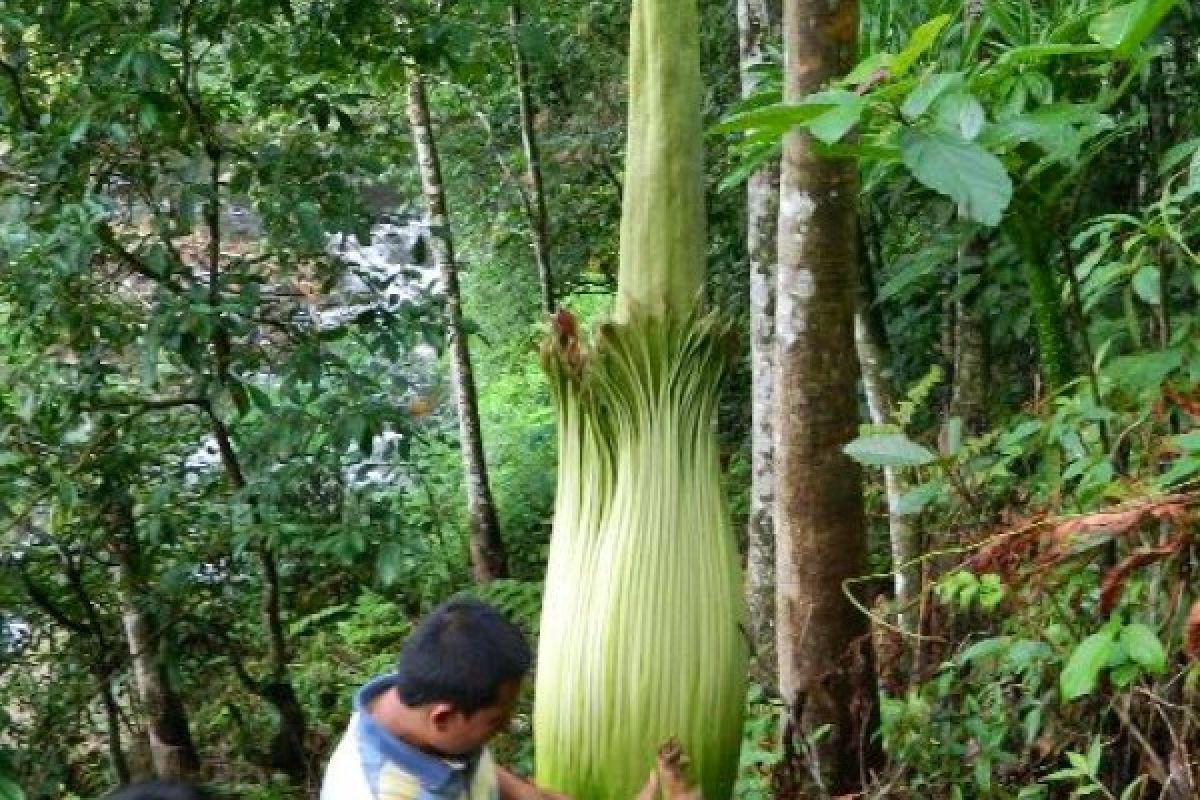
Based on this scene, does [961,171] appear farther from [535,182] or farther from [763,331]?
[535,182]

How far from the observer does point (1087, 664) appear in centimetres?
139

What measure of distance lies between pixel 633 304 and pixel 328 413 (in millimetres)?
1185

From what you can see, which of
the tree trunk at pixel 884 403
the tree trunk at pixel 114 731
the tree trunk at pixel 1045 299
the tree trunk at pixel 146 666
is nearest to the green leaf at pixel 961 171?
the tree trunk at pixel 1045 299

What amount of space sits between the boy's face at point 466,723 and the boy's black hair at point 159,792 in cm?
40

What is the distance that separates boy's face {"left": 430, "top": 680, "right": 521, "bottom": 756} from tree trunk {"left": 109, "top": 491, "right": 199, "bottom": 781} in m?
1.84

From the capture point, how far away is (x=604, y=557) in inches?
68.6

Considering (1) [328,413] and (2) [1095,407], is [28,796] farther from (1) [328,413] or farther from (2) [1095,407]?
(2) [1095,407]

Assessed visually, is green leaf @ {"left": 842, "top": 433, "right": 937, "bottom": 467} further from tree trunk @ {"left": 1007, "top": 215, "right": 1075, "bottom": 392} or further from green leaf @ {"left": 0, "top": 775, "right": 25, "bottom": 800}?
green leaf @ {"left": 0, "top": 775, "right": 25, "bottom": 800}

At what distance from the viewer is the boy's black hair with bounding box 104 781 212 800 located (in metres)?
1.30

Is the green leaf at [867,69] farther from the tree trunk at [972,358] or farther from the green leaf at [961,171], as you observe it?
the tree trunk at [972,358]

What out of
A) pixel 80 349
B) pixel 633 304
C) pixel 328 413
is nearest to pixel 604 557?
pixel 633 304

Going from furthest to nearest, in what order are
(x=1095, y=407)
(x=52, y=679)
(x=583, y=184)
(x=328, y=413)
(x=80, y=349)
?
(x=583, y=184) → (x=52, y=679) → (x=80, y=349) → (x=328, y=413) → (x=1095, y=407)

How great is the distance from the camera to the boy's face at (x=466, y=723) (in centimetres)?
170

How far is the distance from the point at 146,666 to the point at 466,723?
7.21 feet
